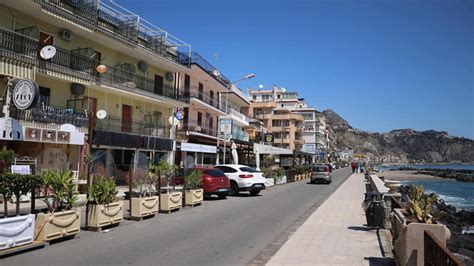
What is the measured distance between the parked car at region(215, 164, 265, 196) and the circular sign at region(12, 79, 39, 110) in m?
11.0

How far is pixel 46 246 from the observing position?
28.7 feet

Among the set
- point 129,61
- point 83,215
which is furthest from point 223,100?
point 83,215

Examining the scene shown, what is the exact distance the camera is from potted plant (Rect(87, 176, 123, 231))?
426 inches

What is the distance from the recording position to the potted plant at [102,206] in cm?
1083

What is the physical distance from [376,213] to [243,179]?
11.6 m

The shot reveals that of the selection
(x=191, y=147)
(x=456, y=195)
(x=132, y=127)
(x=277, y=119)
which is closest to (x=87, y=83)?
(x=132, y=127)

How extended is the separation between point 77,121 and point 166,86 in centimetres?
1215

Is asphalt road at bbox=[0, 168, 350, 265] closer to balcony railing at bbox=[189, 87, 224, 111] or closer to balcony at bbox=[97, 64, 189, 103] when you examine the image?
balcony at bbox=[97, 64, 189, 103]

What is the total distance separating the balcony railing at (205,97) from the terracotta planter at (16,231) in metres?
29.3

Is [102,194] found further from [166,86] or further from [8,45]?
[166,86]

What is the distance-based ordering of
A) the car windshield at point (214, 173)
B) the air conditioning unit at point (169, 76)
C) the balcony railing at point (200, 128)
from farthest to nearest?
the balcony railing at point (200, 128)
the air conditioning unit at point (169, 76)
the car windshield at point (214, 173)

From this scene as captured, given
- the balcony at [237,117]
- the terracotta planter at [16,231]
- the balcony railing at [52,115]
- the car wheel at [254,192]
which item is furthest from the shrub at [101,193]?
the balcony at [237,117]

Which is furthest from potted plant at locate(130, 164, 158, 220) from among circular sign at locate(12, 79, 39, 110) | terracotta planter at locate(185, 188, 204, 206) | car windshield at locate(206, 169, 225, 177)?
circular sign at locate(12, 79, 39, 110)

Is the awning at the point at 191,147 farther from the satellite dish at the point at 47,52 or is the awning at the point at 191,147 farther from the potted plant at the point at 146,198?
the potted plant at the point at 146,198
